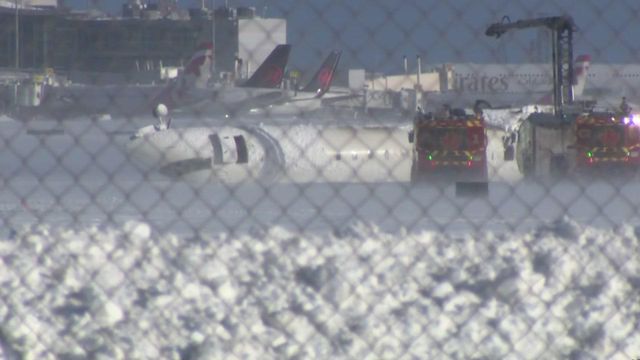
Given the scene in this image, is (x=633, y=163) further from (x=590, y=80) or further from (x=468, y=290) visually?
(x=590, y=80)

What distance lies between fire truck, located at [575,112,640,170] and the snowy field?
135 mm

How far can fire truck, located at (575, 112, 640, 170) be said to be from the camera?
3.64 metres

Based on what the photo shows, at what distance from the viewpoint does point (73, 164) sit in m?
7.75

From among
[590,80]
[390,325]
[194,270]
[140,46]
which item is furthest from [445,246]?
[140,46]

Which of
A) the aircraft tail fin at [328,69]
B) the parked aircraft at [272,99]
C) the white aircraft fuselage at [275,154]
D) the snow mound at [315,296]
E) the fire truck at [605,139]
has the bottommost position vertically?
the snow mound at [315,296]

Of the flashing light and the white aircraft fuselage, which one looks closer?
the flashing light

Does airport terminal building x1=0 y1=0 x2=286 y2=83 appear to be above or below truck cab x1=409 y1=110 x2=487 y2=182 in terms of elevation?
above

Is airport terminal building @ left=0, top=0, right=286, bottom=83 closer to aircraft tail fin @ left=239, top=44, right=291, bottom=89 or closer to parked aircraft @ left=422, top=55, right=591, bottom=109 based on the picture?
aircraft tail fin @ left=239, top=44, right=291, bottom=89


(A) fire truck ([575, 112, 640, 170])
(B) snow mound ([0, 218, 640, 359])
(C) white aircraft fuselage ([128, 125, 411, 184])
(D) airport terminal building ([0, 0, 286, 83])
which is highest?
(D) airport terminal building ([0, 0, 286, 83])

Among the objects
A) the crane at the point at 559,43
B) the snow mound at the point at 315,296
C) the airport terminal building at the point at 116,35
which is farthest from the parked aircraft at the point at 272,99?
the snow mound at the point at 315,296

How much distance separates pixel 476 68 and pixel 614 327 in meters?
1.46

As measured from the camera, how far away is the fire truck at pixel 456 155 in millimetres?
5125

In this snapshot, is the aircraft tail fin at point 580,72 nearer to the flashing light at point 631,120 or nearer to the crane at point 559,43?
the crane at point 559,43

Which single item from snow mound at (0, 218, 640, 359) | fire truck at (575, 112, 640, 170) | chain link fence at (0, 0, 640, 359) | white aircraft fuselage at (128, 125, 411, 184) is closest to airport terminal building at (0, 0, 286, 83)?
chain link fence at (0, 0, 640, 359)
